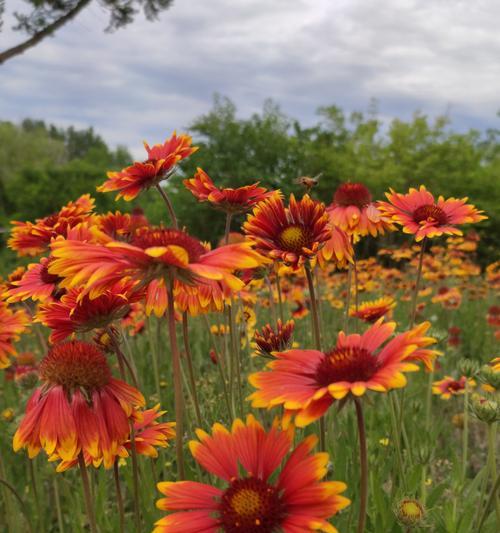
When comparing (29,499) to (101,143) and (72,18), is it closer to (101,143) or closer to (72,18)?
(72,18)

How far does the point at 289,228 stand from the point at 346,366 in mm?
469

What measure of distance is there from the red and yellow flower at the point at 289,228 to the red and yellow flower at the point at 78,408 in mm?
400

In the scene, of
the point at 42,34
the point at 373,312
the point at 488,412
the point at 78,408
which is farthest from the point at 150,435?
the point at 42,34

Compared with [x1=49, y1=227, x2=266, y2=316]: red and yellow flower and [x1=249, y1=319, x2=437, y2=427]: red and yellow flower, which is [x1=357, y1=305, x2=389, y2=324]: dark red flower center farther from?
[x1=49, y1=227, x2=266, y2=316]: red and yellow flower

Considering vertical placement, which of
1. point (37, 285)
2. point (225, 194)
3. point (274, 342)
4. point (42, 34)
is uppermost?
point (42, 34)

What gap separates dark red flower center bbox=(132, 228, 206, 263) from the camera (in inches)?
32.6

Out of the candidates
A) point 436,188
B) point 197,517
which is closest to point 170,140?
point 197,517

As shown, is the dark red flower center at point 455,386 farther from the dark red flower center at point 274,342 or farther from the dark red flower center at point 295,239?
the dark red flower center at point 295,239

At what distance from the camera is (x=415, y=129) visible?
49.3ft

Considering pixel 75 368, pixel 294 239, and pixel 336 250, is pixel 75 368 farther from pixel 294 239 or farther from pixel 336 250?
pixel 336 250

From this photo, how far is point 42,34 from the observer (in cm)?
1052

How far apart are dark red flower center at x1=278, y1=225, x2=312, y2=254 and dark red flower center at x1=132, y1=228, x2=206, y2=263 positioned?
1.06 ft

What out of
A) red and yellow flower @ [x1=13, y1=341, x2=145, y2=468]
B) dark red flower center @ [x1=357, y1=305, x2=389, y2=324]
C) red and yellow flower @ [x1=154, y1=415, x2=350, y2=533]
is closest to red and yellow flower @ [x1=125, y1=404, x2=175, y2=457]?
red and yellow flower @ [x1=13, y1=341, x2=145, y2=468]

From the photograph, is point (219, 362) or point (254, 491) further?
point (219, 362)
